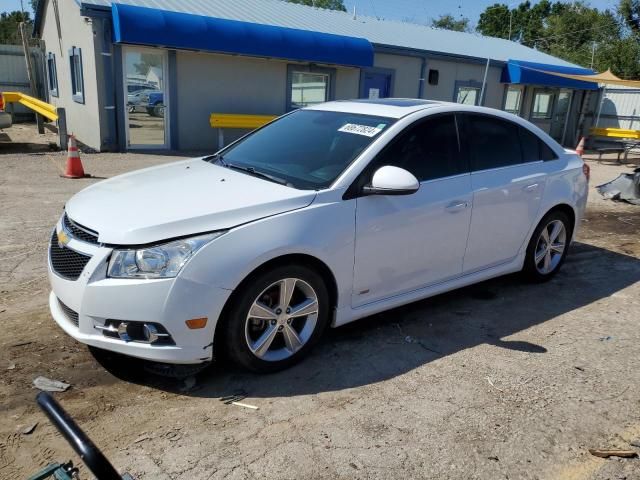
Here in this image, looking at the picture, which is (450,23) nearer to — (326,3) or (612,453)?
(326,3)

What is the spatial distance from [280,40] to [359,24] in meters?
5.83

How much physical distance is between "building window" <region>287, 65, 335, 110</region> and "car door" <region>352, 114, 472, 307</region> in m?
11.9

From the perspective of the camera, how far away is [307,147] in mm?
Answer: 4062

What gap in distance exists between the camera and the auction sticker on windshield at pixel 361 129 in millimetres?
3887

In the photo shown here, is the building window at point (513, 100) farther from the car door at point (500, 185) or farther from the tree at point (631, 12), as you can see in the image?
the tree at point (631, 12)

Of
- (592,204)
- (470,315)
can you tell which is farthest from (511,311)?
(592,204)

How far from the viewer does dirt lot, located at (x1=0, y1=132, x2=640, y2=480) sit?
2684 millimetres

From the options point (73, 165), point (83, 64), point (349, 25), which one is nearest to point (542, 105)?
point (349, 25)

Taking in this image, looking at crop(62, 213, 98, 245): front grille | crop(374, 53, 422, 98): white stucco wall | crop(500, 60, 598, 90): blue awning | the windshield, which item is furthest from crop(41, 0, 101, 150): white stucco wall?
crop(500, 60, 598, 90): blue awning

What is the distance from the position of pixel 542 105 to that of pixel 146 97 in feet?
54.4

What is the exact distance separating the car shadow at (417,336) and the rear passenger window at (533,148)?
1.25m

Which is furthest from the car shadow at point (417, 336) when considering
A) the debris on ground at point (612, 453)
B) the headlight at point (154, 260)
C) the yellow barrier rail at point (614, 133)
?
the yellow barrier rail at point (614, 133)

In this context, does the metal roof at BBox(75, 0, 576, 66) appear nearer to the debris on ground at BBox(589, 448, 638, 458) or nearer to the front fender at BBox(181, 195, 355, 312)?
the front fender at BBox(181, 195, 355, 312)

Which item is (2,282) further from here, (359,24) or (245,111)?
(359,24)
